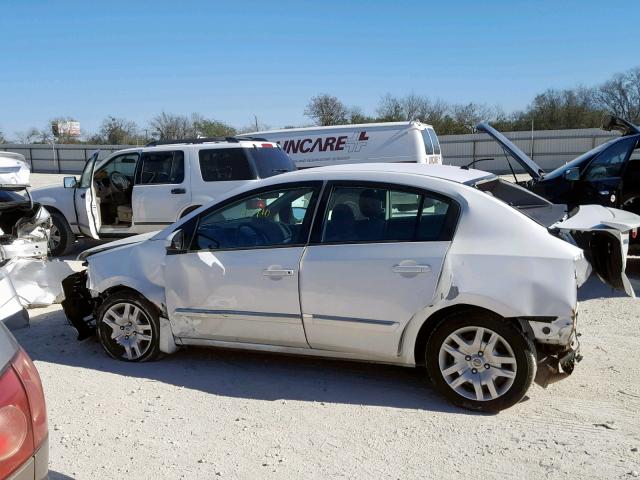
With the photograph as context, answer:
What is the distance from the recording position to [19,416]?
1.89m

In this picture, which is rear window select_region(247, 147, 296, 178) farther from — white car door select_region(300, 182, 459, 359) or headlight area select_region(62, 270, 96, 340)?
white car door select_region(300, 182, 459, 359)

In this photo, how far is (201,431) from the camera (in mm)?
3668

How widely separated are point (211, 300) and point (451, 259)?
1.84 meters

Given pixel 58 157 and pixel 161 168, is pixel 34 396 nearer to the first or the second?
pixel 161 168

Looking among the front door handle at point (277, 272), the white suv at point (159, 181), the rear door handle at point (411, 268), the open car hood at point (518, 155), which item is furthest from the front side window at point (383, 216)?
the white suv at point (159, 181)

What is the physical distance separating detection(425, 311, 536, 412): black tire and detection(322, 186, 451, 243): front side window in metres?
0.57

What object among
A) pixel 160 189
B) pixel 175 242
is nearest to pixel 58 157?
pixel 160 189

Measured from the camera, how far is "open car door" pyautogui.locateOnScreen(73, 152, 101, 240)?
31.4ft

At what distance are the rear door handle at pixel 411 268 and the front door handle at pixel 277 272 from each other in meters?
0.77

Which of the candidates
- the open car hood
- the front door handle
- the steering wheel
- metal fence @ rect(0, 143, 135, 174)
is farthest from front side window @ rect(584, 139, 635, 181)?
metal fence @ rect(0, 143, 135, 174)

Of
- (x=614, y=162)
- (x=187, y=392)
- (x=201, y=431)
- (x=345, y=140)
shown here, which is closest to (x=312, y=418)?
(x=201, y=431)

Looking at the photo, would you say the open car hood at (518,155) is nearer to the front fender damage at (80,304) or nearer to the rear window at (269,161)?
the rear window at (269,161)

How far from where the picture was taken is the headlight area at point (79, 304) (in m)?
5.25

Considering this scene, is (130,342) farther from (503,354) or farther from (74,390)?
(503,354)
